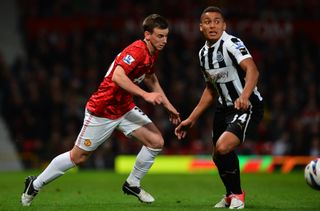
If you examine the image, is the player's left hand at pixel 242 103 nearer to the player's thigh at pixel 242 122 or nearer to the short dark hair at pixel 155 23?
the player's thigh at pixel 242 122

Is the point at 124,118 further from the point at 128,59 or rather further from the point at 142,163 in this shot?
the point at 128,59

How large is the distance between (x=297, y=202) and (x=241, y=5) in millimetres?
13121

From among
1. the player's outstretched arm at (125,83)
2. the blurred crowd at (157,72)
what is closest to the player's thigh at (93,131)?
the player's outstretched arm at (125,83)

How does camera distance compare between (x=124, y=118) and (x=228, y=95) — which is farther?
(x=124, y=118)

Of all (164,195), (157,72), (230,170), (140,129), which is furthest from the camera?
(157,72)

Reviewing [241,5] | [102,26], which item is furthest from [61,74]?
[241,5]

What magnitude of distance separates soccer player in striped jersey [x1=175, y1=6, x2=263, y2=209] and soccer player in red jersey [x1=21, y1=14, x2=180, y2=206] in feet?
1.65

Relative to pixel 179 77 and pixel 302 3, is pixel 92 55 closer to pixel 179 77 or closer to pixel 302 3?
pixel 179 77

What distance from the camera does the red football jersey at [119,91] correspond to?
754 centimetres

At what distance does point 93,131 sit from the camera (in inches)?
301

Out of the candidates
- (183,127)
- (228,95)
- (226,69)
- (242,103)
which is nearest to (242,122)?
(228,95)

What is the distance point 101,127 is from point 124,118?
290 millimetres

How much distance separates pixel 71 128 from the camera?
16.6 m

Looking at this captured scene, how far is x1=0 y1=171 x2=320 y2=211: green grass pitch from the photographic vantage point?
302 inches
